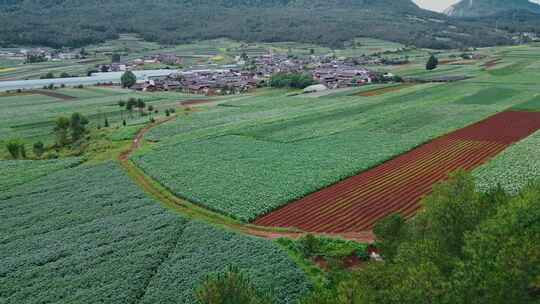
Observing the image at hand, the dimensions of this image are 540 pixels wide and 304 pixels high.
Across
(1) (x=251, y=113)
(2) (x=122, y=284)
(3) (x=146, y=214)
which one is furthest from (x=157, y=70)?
(2) (x=122, y=284)

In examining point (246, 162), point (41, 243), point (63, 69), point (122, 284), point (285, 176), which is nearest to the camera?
point (122, 284)

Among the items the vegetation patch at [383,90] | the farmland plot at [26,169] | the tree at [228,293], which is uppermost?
the tree at [228,293]

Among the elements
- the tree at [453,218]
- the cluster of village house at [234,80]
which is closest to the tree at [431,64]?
the cluster of village house at [234,80]

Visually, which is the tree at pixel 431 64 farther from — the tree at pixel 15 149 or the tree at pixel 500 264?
the tree at pixel 500 264

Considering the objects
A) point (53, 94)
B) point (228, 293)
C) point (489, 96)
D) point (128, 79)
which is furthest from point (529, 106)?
point (53, 94)

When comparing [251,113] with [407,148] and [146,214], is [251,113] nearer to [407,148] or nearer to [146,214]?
[407,148]
